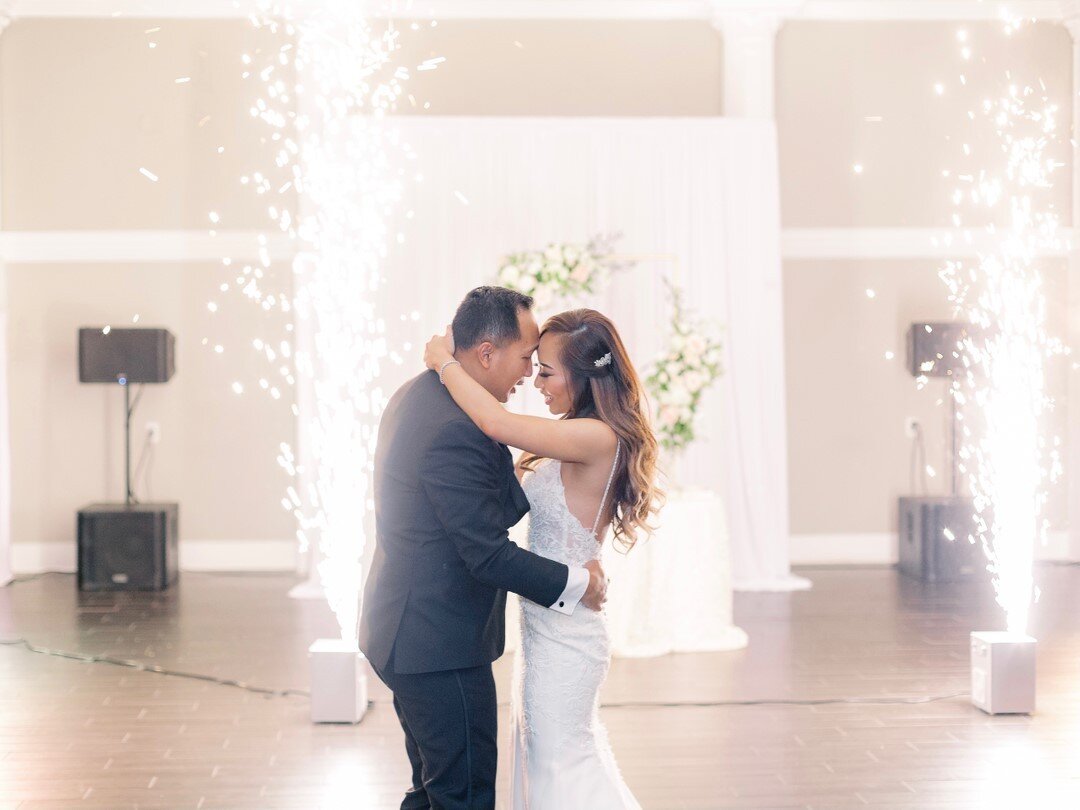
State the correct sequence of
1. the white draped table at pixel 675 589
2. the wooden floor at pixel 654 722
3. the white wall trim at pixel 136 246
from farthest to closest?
the white wall trim at pixel 136 246
the white draped table at pixel 675 589
the wooden floor at pixel 654 722

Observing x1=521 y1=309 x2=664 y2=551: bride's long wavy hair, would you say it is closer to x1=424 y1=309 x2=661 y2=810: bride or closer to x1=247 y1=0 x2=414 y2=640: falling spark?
x1=424 y1=309 x2=661 y2=810: bride

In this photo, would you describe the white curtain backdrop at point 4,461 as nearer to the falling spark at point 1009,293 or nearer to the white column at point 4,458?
the white column at point 4,458

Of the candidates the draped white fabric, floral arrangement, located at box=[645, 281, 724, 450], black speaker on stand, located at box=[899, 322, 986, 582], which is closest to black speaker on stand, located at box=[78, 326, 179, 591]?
the draped white fabric

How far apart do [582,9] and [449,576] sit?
6.25 meters

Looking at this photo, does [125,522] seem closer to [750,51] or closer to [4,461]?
[4,461]

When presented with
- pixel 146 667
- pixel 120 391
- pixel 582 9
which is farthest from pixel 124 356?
pixel 582 9

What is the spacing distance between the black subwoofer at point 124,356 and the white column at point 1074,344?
6.01 metres

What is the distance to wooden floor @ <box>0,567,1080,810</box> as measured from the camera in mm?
3852

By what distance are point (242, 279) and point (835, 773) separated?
5.35 meters

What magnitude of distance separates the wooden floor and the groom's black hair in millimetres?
1858

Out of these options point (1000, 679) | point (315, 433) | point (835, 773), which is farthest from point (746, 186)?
point (835, 773)

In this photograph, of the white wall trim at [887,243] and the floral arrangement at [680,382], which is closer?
the floral arrangement at [680,382]

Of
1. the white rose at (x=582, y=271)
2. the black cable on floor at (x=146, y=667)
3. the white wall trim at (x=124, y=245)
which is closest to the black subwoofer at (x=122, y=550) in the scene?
the black cable on floor at (x=146, y=667)

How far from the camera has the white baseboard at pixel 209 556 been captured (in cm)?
797
